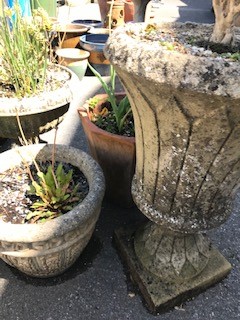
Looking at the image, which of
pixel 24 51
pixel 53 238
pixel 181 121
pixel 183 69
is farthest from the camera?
pixel 24 51

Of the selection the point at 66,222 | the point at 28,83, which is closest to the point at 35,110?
the point at 28,83

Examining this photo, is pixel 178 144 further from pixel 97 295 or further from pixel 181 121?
pixel 97 295

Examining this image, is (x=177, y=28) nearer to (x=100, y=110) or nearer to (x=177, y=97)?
(x=177, y=97)

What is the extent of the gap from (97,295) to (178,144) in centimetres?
95

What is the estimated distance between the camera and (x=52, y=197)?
1.47m

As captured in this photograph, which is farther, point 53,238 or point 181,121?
point 53,238

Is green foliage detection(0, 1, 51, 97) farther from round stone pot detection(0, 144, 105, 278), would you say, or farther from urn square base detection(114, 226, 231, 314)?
urn square base detection(114, 226, 231, 314)

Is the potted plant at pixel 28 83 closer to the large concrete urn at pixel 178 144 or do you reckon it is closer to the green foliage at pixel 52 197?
the green foliage at pixel 52 197

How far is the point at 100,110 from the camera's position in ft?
6.54

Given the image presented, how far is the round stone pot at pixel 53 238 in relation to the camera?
4.07 feet

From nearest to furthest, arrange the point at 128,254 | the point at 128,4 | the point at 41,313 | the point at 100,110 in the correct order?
Answer: the point at 41,313, the point at 128,254, the point at 100,110, the point at 128,4

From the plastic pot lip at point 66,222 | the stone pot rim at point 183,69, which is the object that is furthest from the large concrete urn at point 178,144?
the plastic pot lip at point 66,222

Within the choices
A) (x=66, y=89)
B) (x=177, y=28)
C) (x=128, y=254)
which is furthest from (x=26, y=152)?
(x=177, y=28)

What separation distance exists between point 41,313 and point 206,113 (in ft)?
3.97
